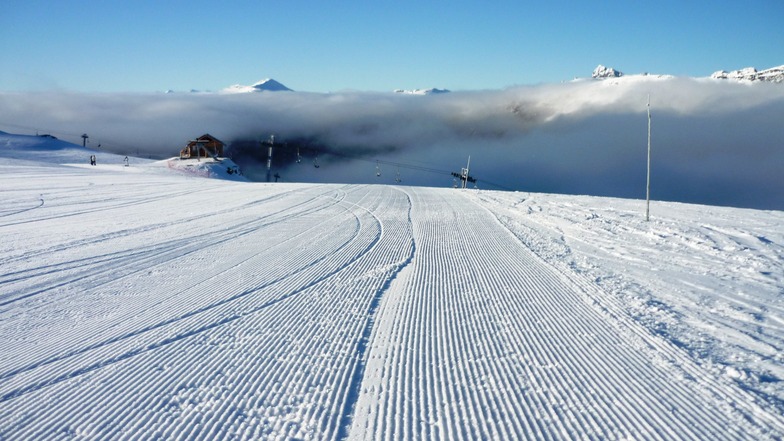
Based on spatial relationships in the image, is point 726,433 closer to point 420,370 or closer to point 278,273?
point 420,370

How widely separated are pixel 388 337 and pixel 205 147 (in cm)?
8297

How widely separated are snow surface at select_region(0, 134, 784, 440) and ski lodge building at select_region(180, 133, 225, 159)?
71.5 m

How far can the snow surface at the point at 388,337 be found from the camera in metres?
4.56

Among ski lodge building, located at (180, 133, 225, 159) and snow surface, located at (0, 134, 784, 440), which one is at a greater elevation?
ski lodge building, located at (180, 133, 225, 159)

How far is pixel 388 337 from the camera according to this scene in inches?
263

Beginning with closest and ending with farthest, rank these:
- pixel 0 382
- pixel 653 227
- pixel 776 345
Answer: pixel 0 382 < pixel 776 345 < pixel 653 227

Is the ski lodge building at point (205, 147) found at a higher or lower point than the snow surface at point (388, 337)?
higher

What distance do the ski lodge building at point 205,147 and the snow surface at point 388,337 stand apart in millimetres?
71549

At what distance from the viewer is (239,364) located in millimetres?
5719

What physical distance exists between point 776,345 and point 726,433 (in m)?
3.03

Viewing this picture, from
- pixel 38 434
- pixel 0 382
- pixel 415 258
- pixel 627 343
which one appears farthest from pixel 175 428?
pixel 415 258

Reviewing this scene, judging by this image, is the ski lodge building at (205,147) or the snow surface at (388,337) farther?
the ski lodge building at (205,147)

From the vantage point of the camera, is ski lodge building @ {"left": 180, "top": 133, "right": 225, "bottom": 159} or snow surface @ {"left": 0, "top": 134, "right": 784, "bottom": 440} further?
ski lodge building @ {"left": 180, "top": 133, "right": 225, "bottom": 159}

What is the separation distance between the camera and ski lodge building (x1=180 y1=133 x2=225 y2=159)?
82.2 m
